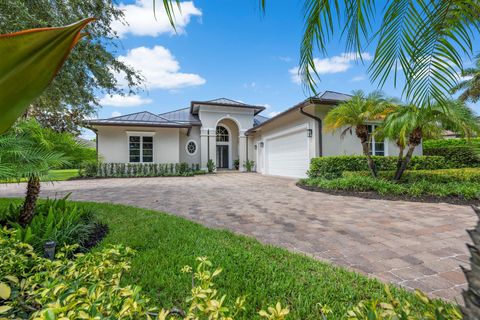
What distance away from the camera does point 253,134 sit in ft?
65.1

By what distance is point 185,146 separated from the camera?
750 inches

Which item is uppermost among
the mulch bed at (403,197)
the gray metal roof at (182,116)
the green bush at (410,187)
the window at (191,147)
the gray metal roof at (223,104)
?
the gray metal roof at (223,104)

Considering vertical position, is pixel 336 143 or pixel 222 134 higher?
pixel 222 134

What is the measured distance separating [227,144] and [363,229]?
18.3 meters

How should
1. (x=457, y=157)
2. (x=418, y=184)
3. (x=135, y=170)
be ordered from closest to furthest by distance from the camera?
1. (x=418, y=184)
2. (x=457, y=157)
3. (x=135, y=170)

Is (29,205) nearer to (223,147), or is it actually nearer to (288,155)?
(288,155)

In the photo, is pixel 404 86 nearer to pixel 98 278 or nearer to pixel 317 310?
pixel 317 310

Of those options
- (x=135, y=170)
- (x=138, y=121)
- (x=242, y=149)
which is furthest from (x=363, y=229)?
(x=242, y=149)

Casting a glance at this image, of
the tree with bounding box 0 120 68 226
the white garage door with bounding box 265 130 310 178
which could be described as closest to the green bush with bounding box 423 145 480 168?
the white garage door with bounding box 265 130 310 178

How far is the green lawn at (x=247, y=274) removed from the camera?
202 cm

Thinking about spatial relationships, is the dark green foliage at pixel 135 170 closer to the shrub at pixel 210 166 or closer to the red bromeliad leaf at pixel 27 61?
the shrub at pixel 210 166

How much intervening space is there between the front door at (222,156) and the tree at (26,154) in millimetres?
18507

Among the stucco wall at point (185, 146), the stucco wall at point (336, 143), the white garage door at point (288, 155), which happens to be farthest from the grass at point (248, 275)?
the stucco wall at point (185, 146)

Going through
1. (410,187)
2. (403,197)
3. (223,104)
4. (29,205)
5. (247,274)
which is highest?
(223,104)
